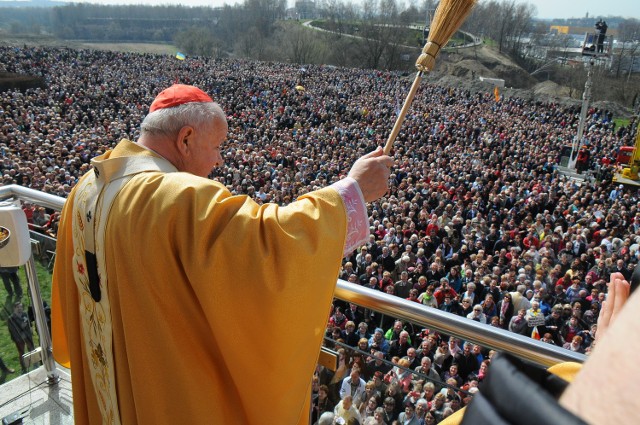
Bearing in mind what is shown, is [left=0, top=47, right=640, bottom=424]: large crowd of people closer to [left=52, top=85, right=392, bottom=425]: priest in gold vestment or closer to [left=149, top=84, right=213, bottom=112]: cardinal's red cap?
[left=52, top=85, right=392, bottom=425]: priest in gold vestment

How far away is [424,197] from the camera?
1259cm

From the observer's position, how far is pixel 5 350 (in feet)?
9.39

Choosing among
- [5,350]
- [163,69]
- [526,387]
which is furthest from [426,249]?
[163,69]

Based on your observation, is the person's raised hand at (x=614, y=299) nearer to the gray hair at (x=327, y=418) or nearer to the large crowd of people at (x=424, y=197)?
the large crowd of people at (x=424, y=197)

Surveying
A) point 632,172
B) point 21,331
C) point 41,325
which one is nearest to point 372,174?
point 41,325

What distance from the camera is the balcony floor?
7.89 ft

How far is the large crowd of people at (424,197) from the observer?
2646 mm

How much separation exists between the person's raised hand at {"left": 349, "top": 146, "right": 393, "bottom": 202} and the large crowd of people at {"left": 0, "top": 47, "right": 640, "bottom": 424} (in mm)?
710

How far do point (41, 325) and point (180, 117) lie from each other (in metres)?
1.77

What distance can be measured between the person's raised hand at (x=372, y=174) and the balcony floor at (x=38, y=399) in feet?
6.14

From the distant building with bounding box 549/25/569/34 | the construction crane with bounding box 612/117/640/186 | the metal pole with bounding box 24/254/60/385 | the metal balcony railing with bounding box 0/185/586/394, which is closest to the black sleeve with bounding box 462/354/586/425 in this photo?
the metal balcony railing with bounding box 0/185/586/394

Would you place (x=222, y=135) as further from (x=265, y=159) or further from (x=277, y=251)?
(x=265, y=159)

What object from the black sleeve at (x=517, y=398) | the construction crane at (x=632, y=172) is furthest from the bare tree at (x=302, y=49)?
the black sleeve at (x=517, y=398)

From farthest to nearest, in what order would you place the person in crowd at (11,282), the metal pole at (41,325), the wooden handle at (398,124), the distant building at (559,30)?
the distant building at (559,30) < the person in crowd at (11,282) < the metal pole at (41,325) < the wooden handle at (398,124)
